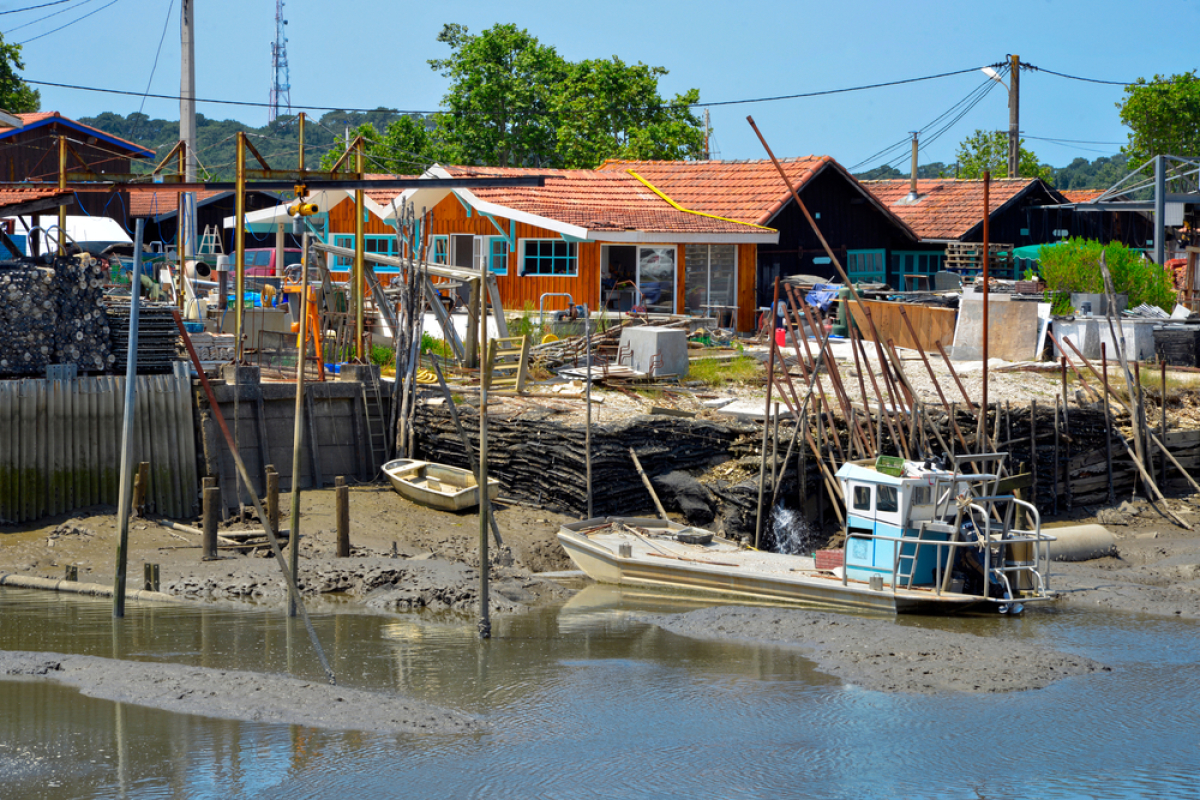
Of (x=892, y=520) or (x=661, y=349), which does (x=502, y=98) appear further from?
(x=892, y=520)

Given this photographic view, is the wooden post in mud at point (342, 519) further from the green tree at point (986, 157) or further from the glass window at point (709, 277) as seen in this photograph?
the green tree at point (986, 157)

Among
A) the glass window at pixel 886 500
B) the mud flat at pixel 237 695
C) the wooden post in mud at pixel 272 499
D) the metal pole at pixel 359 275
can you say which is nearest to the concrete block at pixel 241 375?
the metal pole at pixel 359 275

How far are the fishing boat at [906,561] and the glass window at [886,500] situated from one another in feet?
0.04

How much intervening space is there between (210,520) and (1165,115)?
47920 mm

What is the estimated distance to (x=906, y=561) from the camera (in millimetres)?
15414

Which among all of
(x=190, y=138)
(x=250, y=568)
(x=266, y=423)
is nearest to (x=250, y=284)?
(x=190, y=138)

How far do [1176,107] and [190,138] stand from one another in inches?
1647

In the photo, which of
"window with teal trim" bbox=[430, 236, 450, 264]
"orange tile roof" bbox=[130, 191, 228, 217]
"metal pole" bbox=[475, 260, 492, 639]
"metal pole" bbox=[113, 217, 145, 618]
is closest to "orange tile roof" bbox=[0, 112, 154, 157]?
"orange tile roof" bbox=[130, 191, 228, 217]

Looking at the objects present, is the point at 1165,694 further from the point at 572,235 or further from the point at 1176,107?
the point at 1176,107

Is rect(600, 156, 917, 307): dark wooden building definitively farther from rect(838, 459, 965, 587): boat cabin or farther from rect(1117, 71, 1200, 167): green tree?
rect(1117, 71, 1200, 167): green tree

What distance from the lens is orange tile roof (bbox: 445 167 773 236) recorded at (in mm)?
28109

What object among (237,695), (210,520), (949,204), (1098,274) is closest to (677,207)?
(1098,274)

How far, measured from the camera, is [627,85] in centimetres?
4769

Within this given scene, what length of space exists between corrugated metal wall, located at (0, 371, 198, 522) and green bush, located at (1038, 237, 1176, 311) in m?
18.4
